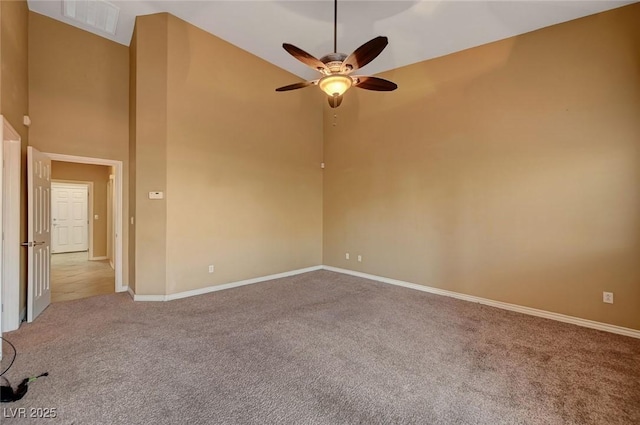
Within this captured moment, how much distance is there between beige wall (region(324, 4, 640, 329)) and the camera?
3258 millimetres

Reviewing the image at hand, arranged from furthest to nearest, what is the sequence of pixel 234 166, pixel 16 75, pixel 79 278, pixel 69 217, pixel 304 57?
pixel 69 217 → pixel 79 278 → pixel 234 166 → pixel 16 75 → pixel 304 57

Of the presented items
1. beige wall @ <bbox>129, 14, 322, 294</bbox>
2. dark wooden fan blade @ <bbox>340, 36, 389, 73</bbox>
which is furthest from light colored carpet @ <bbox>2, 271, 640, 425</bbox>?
dark wooden fan blade @ <bbox>340, 36, 389, 73</bbox>

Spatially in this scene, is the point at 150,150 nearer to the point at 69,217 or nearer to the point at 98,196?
the point at 98,196

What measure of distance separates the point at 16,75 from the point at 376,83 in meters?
4.06

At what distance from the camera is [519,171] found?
3.85 metres

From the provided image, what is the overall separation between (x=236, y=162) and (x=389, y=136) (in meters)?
2.78

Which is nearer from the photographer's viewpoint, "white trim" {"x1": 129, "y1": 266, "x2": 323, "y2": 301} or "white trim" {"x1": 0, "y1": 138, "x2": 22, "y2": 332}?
"white trim" {"x1": 0, "y1": 138, "x2": 22, "y2": 332}

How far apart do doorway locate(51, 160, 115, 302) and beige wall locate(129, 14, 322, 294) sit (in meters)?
2.50

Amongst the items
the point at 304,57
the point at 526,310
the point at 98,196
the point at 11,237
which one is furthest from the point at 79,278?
the point at 526,310

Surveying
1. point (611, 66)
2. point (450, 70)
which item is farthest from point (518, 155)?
point (450, 70)

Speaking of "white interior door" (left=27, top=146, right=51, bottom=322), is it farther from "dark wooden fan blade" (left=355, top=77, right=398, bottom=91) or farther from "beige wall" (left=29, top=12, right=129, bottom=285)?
"dark wooden fan blade" (left=355, top=77, right=398, bottom=91)

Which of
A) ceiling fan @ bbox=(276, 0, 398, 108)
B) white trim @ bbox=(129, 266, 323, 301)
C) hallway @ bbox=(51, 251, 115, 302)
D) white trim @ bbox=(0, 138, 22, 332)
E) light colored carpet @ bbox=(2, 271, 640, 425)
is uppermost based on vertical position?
ceiling fan @ bbox=(276, 0, 398, 108)

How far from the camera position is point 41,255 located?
3.67 metres

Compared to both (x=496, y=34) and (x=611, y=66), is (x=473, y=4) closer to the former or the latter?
(x=496, y=34)
